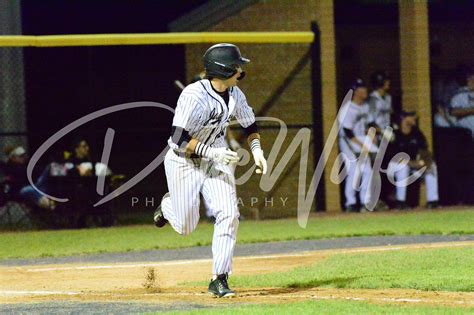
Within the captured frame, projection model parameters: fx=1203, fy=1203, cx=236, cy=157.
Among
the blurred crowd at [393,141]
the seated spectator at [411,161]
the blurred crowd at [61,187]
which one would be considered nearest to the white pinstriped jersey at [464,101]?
the blurred crowd at [393,141]

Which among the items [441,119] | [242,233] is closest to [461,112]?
[441,119]

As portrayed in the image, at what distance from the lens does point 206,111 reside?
849 centimetres

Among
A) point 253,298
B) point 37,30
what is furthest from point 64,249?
point 37,30

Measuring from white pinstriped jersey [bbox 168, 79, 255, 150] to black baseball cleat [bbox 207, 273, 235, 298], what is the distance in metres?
0.97

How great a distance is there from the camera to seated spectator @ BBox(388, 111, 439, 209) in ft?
55.9

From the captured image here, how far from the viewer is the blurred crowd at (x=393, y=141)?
1691 cm

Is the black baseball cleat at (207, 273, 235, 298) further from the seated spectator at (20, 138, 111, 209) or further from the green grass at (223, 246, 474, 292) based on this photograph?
the seated spectator at (20, 138, 111, 209)

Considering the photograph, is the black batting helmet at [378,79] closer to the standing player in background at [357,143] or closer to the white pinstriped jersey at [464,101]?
the standing player in background at [357,143]

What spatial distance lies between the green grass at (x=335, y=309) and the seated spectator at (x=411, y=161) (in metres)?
9.36

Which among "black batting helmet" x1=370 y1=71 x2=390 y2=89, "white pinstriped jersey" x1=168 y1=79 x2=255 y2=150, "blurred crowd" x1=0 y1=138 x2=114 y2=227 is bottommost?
"blurred crowd" x1=0 y1=138 x2=114 y2=227

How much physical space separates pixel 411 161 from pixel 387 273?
7.73m

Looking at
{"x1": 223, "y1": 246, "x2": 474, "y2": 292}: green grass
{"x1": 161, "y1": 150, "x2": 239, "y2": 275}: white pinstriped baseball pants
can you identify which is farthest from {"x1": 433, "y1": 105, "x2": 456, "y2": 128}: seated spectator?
{"x1": 161, "y1": 150, "x2": 239, "y2": 275}: white pinstriped baseball pants

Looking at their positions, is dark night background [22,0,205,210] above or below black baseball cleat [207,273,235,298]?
above

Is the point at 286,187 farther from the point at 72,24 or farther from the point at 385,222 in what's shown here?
the point at 72,24
